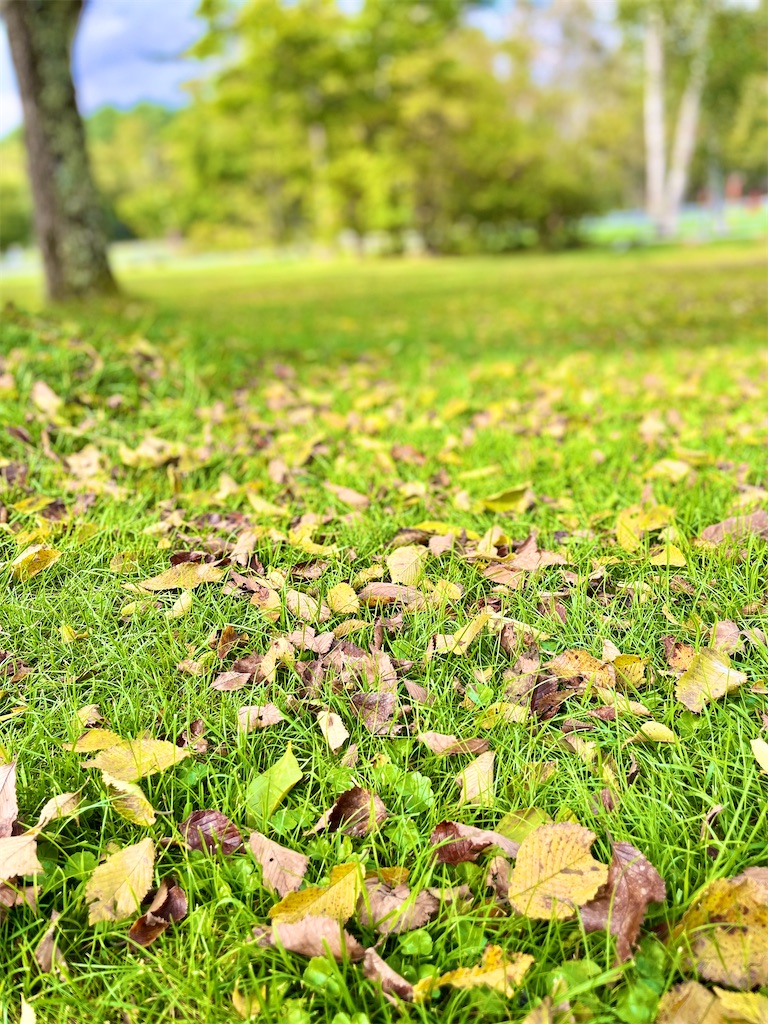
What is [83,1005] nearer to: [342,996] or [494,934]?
[342,996]

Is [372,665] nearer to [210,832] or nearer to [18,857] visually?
[210,832]

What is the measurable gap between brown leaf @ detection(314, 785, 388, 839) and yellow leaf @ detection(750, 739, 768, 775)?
68 cm

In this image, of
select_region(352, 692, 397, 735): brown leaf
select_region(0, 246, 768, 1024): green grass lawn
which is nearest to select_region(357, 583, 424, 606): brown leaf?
select_region(0, 246, 768, 1024): green grass lawn

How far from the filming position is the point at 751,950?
1057mm

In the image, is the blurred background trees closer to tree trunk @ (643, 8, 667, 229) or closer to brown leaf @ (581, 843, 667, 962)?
tree trunk @ (643, 8, 667, 229)

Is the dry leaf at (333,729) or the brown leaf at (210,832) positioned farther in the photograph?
the dry leaf at (333,729)

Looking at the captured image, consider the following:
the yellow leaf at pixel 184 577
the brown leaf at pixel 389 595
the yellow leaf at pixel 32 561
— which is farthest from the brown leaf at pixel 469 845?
the yellow leaf at pixel 32 561

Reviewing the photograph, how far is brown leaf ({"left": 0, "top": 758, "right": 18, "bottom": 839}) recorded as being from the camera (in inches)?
50.4

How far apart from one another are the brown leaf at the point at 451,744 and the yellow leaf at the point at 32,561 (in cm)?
123

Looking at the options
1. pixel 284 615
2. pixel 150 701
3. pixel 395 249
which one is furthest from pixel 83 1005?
pixel 395 249

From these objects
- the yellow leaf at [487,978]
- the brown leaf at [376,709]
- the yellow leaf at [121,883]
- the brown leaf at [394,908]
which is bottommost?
the yellow leaf at [487,978]

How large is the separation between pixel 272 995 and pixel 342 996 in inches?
3.9

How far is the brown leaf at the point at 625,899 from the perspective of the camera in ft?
3.59

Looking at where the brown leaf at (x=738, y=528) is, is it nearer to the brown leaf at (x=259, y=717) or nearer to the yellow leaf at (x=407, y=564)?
the yellow leaf at (x=407, y=564)
